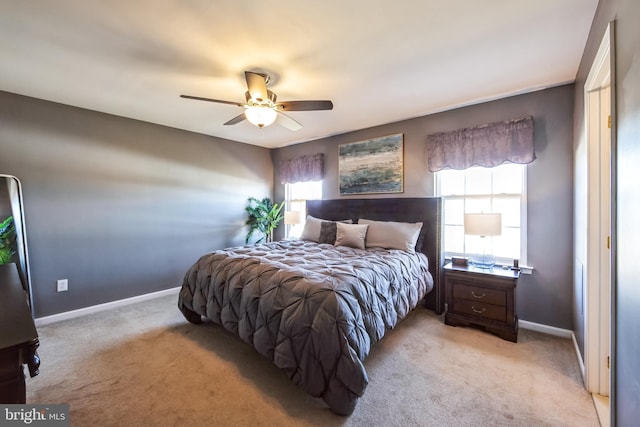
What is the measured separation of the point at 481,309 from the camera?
262 centimetres

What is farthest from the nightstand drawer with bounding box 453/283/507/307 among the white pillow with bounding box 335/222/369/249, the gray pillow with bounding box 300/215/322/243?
the gray pillow with bounding box 300/215/322/243

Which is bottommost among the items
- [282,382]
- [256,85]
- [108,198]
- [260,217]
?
[282,382]

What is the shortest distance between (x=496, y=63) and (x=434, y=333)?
255cm

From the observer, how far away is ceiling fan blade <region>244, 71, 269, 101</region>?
2.07 meters

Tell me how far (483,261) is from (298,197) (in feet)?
10.8

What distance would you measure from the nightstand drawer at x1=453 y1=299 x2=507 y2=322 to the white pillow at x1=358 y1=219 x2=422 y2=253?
0.73m

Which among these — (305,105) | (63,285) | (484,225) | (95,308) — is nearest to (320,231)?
(305,105)

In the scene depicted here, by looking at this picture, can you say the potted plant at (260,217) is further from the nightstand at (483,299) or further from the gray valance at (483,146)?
the nightstand at (483,299)

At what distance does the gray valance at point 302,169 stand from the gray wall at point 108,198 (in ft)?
3.38

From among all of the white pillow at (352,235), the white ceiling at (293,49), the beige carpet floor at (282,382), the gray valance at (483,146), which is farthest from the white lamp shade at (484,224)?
the white ceiling at (293,49)

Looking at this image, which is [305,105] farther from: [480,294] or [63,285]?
[63,285]

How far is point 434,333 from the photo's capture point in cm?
263

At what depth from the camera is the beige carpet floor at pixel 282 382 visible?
5.21 ft

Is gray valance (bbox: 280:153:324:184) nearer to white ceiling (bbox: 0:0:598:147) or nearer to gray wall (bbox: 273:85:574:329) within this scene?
white ceiling (bbox: 0:0:598:147)
